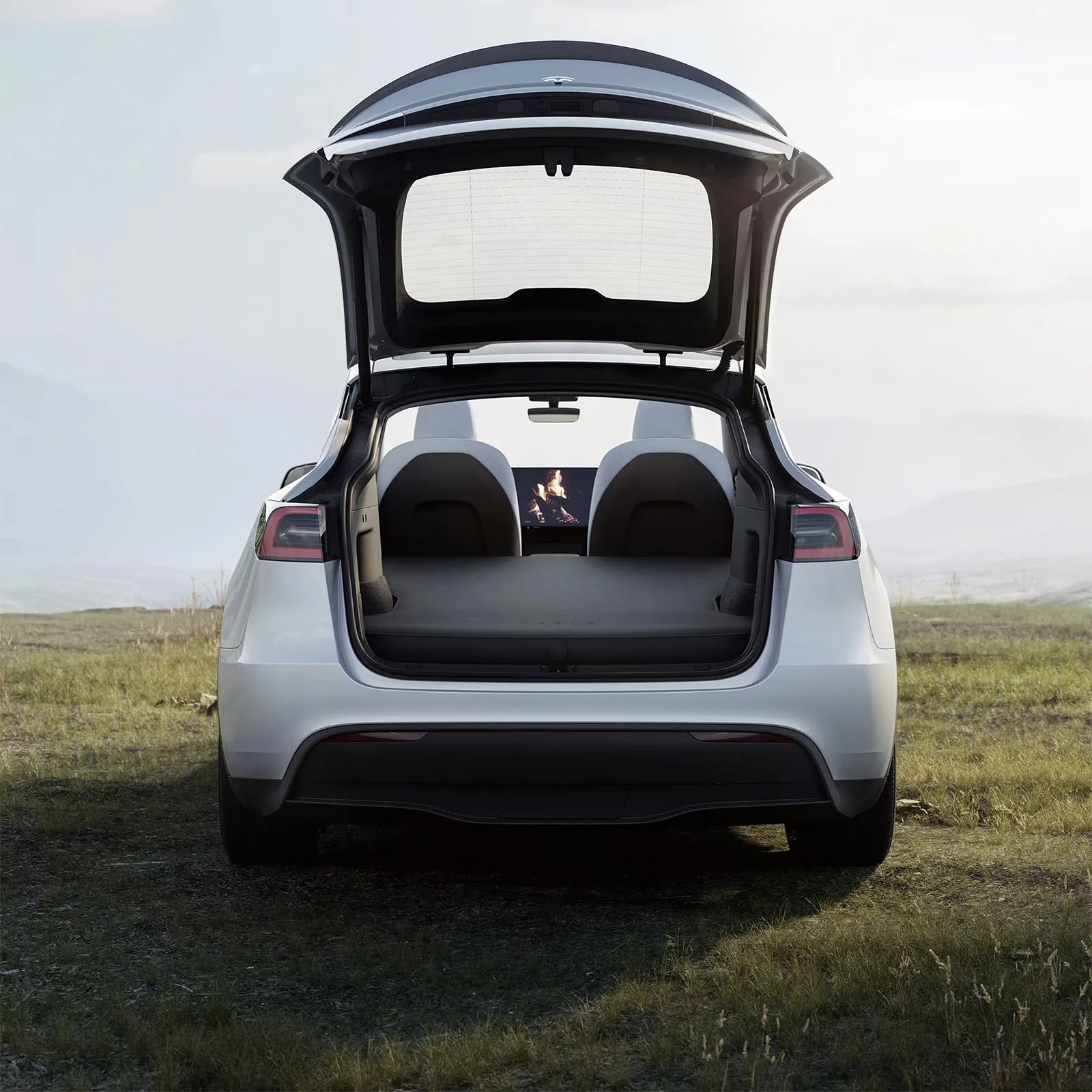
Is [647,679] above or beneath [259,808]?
above

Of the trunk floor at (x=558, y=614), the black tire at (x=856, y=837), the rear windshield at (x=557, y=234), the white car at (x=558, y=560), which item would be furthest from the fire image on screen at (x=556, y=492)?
the black tire at (x=856, y=837)

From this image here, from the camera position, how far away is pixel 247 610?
4.18m

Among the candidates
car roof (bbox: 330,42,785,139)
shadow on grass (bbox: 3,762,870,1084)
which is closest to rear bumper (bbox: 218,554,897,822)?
shadow on grass (bbox: 3,762,870,1084)

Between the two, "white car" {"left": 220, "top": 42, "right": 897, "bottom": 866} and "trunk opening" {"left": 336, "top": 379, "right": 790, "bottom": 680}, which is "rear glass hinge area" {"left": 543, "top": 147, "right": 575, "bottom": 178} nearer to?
"white car" {"left": 220, "top": 42, "right": 897, "bottom": 866}

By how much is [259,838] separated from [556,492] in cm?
361

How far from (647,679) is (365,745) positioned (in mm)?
809

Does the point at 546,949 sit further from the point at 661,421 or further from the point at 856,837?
the point at 661,421

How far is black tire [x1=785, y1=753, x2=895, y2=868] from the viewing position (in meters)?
4.56

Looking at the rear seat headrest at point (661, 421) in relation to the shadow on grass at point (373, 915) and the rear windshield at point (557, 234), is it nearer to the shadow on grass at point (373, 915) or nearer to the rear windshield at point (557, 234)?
the rear windshield at point (557, 234)

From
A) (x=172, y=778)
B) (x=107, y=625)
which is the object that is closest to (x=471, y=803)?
(x=172, y=778)

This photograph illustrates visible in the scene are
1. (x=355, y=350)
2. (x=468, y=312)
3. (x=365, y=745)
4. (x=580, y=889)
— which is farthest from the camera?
(x=468, y=312)

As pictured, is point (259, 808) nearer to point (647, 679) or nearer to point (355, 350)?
Result: point (647, 679)

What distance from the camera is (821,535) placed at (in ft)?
13.8

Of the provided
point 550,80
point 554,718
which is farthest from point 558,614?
point 550,80
